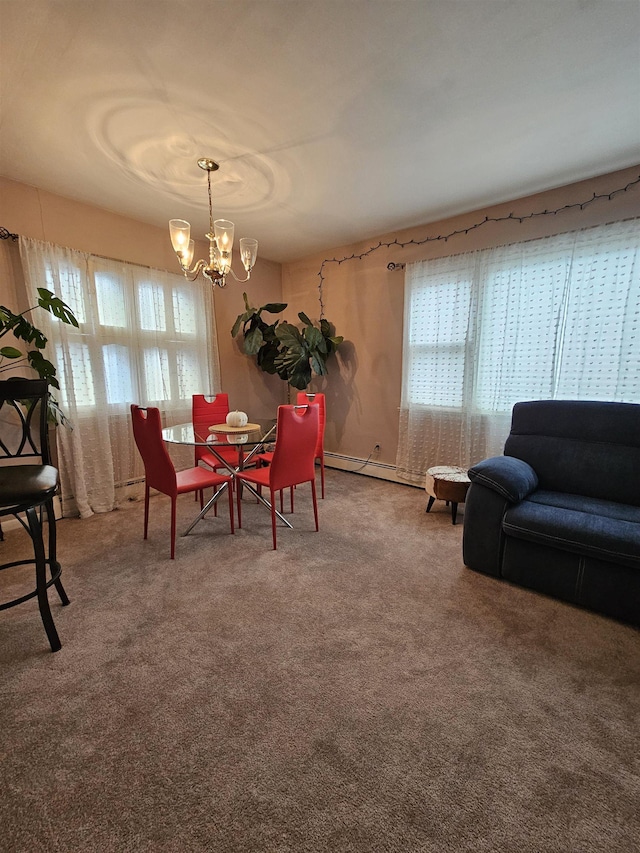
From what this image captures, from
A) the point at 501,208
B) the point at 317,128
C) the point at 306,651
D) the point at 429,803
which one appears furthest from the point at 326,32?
the point at 429,803

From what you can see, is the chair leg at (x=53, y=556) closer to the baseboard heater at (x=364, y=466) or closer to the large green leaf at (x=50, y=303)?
the large green leaf at (x=50, y=303)

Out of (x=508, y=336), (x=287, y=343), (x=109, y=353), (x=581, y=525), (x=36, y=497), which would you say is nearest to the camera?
(x=36, y=497)

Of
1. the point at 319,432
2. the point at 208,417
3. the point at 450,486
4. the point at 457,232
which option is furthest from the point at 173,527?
the point at 457,232

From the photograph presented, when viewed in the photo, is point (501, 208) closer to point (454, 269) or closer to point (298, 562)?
point (454, 269)

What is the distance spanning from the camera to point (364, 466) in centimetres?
425

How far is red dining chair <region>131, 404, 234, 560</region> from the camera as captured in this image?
87.0 inches

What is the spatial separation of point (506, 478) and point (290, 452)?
134cm

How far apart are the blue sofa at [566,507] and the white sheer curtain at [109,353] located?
3.03 m

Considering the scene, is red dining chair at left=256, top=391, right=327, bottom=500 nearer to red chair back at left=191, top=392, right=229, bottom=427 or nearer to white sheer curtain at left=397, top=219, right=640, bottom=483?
red chair back at left=191, top=392, right=229, bottom=427

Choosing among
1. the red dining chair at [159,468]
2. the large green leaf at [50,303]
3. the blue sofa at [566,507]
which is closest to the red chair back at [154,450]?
the red dining chair at [159,468]

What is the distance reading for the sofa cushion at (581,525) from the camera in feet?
5.52

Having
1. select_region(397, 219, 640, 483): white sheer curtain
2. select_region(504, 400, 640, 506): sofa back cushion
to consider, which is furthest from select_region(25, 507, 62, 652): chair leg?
select_region(397, 219, 640, 483): white sheer curtain

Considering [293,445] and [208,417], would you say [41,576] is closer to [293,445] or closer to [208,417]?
[293,445]

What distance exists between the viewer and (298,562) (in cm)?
230
